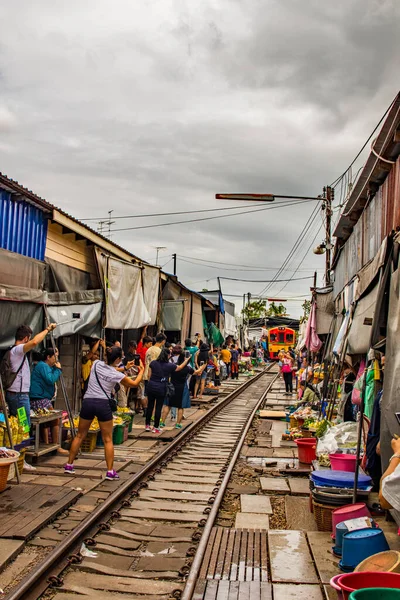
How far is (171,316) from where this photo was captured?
19.9m

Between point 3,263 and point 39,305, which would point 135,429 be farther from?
point 3,263

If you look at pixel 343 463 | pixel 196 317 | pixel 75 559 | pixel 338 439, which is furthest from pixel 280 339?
pixel 75 559

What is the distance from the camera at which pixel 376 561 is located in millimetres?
4621

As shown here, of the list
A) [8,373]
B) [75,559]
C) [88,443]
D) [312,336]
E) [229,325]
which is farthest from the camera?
[229,325]

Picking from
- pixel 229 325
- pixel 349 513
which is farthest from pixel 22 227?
pixel 229 325

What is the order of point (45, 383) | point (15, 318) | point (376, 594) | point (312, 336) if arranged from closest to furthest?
point (376, 594) → point (15, 318) → point (45, 383) → point (312, 336)

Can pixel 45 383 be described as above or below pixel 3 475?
above

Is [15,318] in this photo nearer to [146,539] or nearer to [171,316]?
[146,539]

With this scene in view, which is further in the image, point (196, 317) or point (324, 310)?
point (196, 317)

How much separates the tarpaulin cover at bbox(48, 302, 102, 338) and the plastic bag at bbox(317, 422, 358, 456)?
540 cm

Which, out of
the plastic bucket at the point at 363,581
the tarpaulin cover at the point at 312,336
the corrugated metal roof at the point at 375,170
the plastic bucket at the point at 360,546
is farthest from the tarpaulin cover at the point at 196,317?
the plastic bucket at the point at 363,581

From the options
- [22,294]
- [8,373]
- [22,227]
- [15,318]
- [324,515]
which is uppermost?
[22,227]

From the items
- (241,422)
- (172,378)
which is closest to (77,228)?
(172,378)

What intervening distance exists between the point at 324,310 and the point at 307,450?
763 cm
